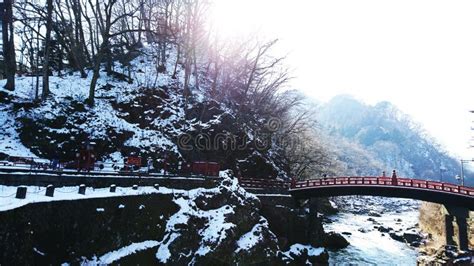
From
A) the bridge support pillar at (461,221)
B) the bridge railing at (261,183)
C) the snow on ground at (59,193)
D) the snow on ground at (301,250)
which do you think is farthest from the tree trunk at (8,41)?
the bridge support pillar at (461,221)

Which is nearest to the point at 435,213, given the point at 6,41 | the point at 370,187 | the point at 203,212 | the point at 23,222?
the point at 370,187

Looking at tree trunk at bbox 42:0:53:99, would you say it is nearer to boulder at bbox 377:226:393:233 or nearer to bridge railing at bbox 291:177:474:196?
bridge railing at bbox 291:177:474:196

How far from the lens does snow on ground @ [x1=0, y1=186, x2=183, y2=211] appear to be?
48.1 ft

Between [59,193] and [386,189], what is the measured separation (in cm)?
3070

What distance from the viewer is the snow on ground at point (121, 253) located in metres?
17.5

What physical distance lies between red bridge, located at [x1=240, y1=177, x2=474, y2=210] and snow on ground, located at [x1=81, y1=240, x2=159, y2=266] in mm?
14575

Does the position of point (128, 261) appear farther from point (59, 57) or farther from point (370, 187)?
point (59, 57)

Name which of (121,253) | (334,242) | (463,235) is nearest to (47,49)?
(121,253)

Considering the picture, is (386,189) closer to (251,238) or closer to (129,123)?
(251,238)

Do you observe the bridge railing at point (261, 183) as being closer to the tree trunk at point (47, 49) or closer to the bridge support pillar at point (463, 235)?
the bridge support pillar at point (463, 235)

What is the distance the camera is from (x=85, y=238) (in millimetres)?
17562

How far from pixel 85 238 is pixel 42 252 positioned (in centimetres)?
265

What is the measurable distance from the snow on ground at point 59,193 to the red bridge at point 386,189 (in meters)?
13.7

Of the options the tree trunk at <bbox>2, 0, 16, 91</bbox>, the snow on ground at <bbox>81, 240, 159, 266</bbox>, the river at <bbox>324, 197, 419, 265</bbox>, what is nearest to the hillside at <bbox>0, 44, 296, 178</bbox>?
the tree trunk at <bbox>2, 0, 16, 91</bbox>
